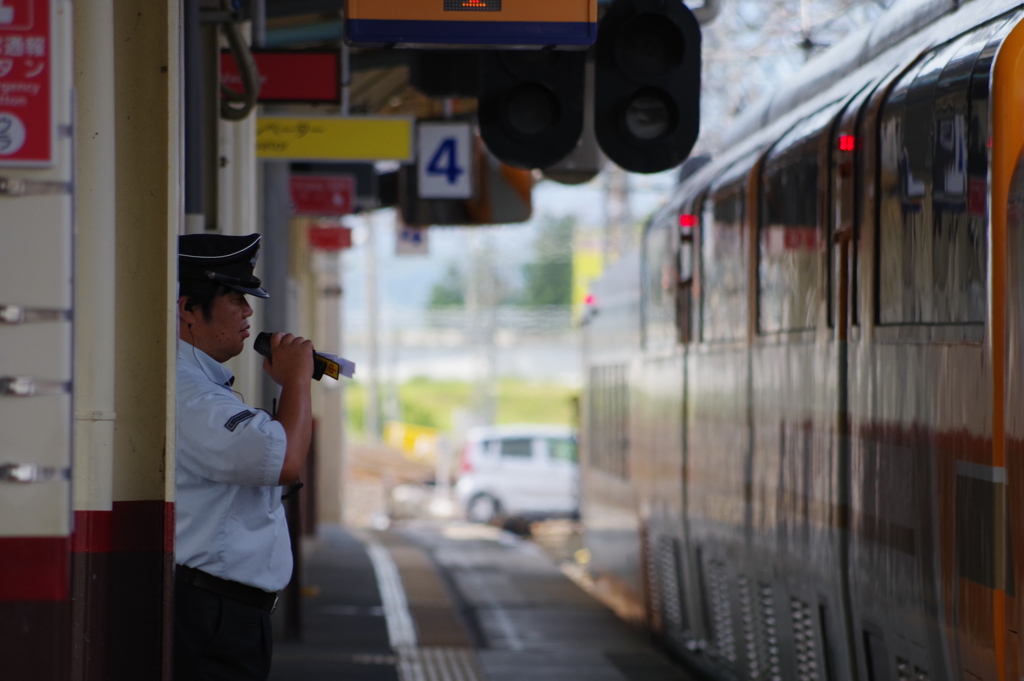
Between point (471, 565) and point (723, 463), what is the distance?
9716mm

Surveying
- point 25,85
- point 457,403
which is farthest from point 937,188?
point 457,403

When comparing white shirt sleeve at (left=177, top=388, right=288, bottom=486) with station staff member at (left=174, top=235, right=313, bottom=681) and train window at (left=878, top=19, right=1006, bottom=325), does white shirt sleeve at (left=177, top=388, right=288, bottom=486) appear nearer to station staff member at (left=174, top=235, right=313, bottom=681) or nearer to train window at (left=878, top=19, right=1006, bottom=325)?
station staff member at (left=174, top=235, right=313, bottom=681)

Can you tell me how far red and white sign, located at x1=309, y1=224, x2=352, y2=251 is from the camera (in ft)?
57.3

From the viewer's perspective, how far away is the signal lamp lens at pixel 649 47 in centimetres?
532

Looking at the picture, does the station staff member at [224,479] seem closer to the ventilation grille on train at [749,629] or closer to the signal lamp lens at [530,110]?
the signal lamp lens at [530,110]

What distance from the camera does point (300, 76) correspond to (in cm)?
791

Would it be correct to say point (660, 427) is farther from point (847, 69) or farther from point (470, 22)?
point (470, 22)

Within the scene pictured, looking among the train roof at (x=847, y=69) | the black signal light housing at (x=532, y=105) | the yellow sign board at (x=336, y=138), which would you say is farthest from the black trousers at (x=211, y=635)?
the yellow sign board at (x=336, y=138)

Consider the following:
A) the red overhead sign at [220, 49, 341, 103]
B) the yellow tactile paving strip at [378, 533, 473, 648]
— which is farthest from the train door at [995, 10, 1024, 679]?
the yellow tactile paving strip at [378, 533, 473, 648]

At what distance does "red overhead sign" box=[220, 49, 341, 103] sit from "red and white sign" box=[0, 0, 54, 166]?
4919 mm

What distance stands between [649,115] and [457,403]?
6869cm

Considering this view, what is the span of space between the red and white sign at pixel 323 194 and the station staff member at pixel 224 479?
8.00m

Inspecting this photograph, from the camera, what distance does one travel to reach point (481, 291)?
51094mm

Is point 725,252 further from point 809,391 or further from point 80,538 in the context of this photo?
point 80,538
